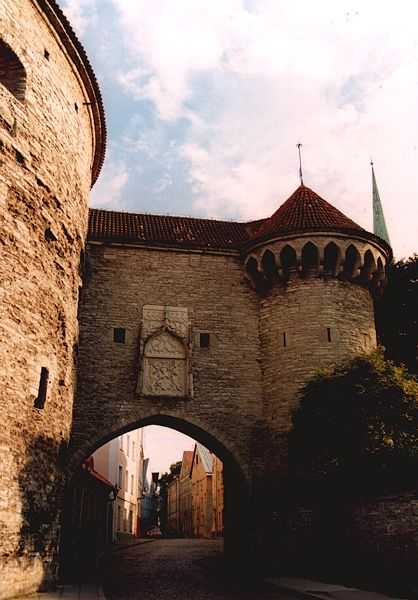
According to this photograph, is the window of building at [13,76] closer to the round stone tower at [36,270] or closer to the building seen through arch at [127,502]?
the round stone tower at [36,270]

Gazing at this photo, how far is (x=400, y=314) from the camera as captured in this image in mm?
19672

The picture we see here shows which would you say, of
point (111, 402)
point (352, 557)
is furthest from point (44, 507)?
point (352, 557)

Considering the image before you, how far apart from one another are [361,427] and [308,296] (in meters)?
4.67

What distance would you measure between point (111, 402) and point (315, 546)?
19.0ft

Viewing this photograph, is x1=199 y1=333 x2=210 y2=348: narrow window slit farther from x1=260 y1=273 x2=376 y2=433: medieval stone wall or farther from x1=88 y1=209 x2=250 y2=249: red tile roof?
x1=88 y1=209 x2=250 y2=249: red tile roof

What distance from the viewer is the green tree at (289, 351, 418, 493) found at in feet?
35.8

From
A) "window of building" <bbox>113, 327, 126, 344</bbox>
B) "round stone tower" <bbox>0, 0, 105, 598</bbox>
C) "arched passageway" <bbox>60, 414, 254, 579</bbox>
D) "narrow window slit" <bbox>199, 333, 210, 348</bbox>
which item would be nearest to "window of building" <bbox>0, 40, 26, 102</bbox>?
"round stone tower" <bbox>0, 0, 105, 598</bbox>

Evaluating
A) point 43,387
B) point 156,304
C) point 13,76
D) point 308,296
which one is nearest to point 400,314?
point 308,296

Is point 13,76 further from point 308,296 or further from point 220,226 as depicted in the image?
point 220,226

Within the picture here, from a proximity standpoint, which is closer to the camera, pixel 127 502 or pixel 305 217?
pixel 305 217

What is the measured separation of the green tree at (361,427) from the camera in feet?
35.8

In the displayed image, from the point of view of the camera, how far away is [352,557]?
34.6 feet

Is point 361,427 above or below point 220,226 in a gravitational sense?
below

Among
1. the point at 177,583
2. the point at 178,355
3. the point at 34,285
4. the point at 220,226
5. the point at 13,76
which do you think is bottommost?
the point at 177,583
